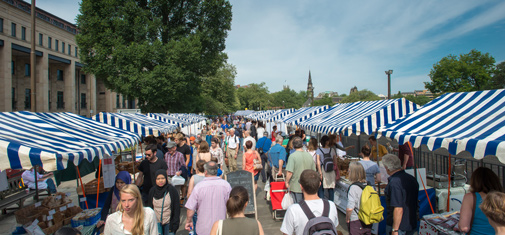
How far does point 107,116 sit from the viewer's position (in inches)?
354

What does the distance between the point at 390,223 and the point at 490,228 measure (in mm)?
1717

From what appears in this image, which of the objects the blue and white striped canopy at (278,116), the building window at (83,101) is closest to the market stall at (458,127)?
the blue and white striped canopy at (278,116)

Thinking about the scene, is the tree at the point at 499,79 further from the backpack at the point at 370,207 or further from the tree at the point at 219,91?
the backpack at the point at 370,207

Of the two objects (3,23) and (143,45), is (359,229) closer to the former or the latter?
(143,45)

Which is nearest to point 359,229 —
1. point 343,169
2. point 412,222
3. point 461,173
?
point 412,222

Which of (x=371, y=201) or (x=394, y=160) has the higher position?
(x=394, y=160)

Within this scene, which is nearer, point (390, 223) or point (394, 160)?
point (394, 160)

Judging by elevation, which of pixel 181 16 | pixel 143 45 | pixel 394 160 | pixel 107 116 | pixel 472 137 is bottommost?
pixel 394 160

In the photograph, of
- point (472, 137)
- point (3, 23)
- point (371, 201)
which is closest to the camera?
point (472, 137)

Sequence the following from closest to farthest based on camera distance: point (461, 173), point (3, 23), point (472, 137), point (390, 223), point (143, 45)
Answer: point (472, 137) < point (390, 223) < point (461, 173) < point (143, 45) < point (3, 23)

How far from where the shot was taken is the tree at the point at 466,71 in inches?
1587

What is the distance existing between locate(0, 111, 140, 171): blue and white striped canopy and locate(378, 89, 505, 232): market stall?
4915 mm

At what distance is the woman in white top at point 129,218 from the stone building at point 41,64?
23.2 meters

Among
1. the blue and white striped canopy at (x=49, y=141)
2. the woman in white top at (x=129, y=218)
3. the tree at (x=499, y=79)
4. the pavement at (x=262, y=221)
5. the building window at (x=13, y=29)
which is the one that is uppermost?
the building window at (x=13, y=29)
